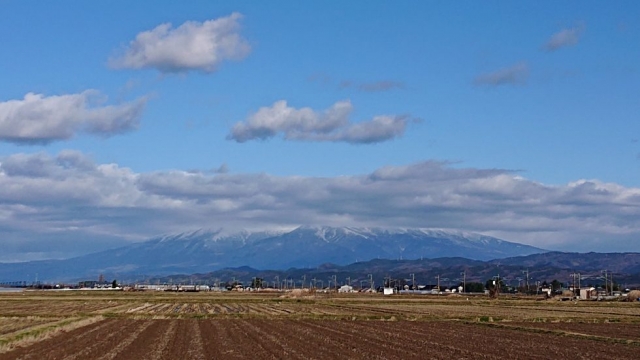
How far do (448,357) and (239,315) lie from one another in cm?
4013

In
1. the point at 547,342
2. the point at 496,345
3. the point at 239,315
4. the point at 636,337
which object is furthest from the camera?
the point at 239,315

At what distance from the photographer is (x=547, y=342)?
126 feet

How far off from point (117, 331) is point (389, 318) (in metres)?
24.1

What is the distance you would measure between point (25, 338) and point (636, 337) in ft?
101

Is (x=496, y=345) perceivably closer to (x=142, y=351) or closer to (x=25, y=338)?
(x=142, y=351)

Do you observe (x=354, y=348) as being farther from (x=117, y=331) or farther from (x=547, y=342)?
(x=117, y=331)

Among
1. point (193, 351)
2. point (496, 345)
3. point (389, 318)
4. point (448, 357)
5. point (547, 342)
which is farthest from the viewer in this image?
point (389, 318)

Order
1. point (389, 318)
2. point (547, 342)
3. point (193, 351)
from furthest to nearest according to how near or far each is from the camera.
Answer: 1. point (389, 318)
2. point (547, 342)
3. point (193, 351)

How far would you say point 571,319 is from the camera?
63.9 meters

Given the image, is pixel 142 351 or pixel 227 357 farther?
pixel 142 351

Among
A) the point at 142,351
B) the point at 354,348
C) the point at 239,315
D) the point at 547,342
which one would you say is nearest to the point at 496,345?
the point at 547,342

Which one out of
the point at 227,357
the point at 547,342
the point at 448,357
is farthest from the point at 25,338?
the point at 547,342

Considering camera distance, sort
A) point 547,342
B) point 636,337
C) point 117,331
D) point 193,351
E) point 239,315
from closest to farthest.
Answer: point 193,351 → point 547,342 → point 636,337 → point 117,331 → point 239,315

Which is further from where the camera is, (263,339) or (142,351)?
(263,339)
